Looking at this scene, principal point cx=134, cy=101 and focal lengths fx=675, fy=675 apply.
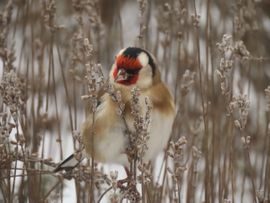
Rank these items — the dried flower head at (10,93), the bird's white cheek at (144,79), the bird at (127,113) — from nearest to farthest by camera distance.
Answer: the dried flower head at (10,93) < the bird at (127,113) < the bird's white cheek at (144,79)

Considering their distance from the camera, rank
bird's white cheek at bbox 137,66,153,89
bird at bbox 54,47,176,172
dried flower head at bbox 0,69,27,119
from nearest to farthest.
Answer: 1. dried flower head at bbox 0,69,27,119
2. bird at bbox 54,47,176,172
3. bird's white cheek at bbox 137,66,153,89

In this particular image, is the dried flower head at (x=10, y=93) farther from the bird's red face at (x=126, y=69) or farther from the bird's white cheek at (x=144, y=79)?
the bird's white cheek at (x=144, y=79)

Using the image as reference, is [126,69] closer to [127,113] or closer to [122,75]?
[122,75]

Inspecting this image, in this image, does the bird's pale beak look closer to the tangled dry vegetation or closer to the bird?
the bird

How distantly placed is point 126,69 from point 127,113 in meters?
0.18

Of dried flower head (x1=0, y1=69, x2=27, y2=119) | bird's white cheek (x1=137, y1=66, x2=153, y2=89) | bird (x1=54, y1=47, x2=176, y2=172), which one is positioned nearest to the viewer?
dried flower head (x1=0, y1=69, x2=27, y2=119)

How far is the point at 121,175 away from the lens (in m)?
3.32

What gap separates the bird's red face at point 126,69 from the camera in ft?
6.82

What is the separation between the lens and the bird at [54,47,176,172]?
2.03 m

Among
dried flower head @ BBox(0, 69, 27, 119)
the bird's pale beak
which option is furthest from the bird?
dried flower head @ BBox(0, 69, 27, 119)

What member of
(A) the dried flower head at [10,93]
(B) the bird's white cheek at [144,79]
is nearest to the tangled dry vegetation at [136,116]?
(A) the dried flower head at [10,93]

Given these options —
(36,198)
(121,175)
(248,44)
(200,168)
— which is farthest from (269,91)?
(248,44)

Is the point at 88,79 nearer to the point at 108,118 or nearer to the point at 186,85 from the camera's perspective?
the point at 108,118

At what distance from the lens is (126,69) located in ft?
6.94
